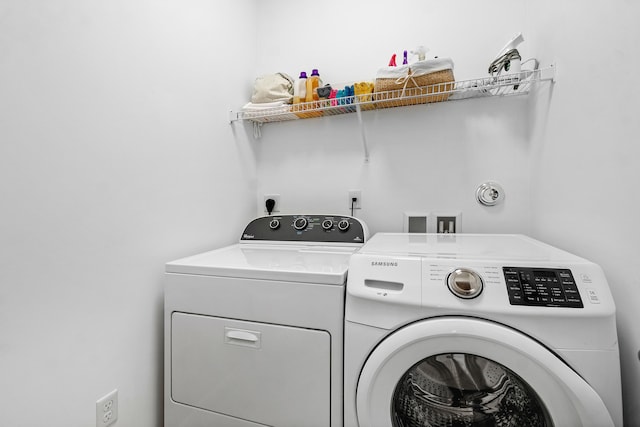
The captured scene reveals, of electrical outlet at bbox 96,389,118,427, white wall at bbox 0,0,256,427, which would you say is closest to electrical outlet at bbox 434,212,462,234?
white wall at bbox 0,0,256,427

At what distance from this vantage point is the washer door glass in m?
0.85

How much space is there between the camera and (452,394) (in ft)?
2.96

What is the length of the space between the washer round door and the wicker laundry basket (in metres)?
1.02

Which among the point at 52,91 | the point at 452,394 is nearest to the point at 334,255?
the point at 452,394

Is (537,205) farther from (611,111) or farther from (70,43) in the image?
(70,43)

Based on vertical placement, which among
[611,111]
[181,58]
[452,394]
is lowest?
[452,394]

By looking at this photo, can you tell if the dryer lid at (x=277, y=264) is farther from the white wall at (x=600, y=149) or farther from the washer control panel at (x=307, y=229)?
the white wall at (x=600, y=149)

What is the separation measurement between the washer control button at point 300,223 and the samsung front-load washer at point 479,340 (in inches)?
24.5

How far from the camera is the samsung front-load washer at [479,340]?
687 mm

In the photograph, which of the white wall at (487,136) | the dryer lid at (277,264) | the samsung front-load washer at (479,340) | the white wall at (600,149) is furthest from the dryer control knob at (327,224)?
the white wall at (600,149)

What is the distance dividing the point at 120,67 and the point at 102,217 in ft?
1.72

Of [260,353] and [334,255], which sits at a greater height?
[334,255]

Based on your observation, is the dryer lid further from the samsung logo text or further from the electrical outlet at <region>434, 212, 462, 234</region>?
the electrical outlet at <region>434, 212, 462, 234</region>

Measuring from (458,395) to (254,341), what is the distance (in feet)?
2.15
